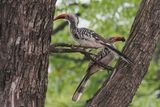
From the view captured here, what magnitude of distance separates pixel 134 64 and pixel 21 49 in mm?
1337

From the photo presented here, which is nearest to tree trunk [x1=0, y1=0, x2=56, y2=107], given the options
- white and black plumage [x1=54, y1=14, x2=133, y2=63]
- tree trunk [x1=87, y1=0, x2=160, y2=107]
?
tree trunk [x1=87, y1=0, x2=160, y2=107]

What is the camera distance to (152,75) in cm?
1459

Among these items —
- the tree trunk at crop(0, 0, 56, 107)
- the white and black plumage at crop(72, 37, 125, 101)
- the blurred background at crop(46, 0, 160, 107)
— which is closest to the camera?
the tree trunk at crop(0, 0, 56, 107)

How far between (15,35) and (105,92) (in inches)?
48.2

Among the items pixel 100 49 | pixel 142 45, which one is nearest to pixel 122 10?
pixel 100 49

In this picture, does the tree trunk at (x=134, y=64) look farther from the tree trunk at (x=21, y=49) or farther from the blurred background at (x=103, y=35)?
the blurred background at (x=103, y=35)

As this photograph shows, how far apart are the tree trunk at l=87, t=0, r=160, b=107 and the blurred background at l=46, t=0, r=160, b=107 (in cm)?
554

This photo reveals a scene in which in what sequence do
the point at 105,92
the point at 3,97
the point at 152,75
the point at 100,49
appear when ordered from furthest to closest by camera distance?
the point at 152,75 < the point at 100,49 < the point at 105,92 < the point at 3,97

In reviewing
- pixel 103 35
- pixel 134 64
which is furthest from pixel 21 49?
pixel 103 35

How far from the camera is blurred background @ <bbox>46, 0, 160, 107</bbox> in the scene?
12945 mm

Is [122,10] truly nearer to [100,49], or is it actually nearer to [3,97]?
[100,49]

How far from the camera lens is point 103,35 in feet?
42.5

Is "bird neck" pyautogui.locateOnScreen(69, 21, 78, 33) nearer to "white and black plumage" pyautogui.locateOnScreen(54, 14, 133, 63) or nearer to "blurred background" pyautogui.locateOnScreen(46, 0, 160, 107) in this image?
"white and black plumage" pyautogui.locateOnScreen(54, 14, 133, 63)

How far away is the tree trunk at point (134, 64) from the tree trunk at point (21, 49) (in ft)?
3.10
